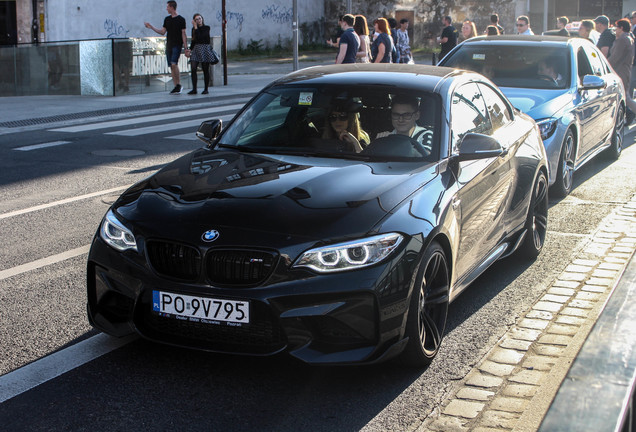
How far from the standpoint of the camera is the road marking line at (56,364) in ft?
13.7

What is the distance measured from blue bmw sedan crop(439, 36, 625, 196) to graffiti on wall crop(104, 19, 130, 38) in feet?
88.7

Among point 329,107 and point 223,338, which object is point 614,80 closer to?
point 329,107

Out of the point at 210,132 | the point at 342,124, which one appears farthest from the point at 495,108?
the point at 210,132

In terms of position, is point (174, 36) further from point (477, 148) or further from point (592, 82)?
point (477, 148)

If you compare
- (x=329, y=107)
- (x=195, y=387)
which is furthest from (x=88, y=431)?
(x=329, y=107)

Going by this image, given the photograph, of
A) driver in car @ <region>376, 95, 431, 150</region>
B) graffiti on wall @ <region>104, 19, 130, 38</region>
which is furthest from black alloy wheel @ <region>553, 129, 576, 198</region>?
graffiti on wall @ <region>104, 19, 130, 38</region>

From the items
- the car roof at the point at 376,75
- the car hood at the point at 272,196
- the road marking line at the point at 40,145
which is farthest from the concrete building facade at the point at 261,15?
the car hood at the point at 272,196

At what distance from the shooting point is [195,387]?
4.21 m

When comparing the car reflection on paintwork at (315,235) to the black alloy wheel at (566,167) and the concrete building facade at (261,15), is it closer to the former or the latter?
the black alloy wheel at (566,167)

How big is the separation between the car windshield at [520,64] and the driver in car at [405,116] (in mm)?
4834

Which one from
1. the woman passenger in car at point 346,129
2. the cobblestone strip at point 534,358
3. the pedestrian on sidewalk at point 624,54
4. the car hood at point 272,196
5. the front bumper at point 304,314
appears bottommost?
the cobblestone strip at point 534,358

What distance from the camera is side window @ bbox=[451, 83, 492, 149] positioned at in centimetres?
551

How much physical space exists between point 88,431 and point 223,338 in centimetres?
73

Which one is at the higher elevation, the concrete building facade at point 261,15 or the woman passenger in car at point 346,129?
the concrete building facade at point 261,15
